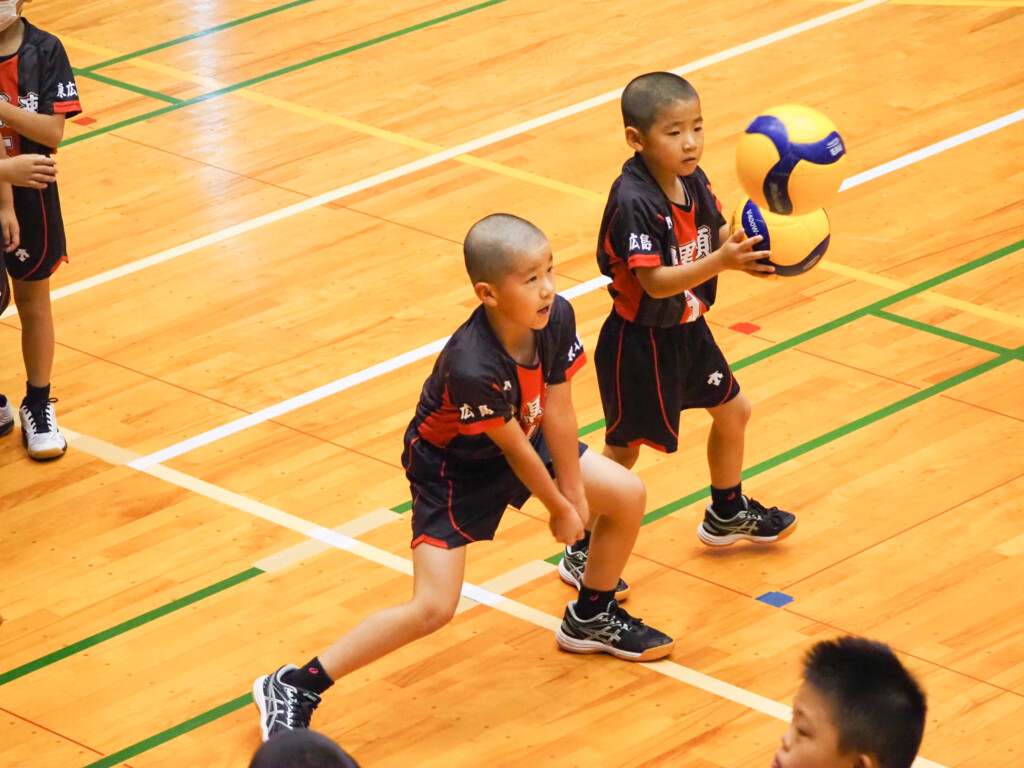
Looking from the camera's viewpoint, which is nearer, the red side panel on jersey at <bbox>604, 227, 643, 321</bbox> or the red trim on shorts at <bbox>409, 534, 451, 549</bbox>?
the red trim on shorts at <bbox>409, 534, 451, 549</bbox>

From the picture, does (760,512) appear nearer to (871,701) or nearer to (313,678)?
(313,678)

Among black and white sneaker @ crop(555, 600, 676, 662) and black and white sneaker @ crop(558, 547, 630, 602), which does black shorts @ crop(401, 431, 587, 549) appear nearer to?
black and white sneaker @ crop(555, 600, 676, 662)

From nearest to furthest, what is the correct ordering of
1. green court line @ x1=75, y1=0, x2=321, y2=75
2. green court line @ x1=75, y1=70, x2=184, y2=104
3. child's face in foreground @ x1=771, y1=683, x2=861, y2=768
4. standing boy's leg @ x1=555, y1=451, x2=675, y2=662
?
child's face in foreground @ x1=771, y1=683, x2=861, y2=768
standing boy's leg @ x1=555, y1=451, x2=675, y2=662
green court line @ x1=75, y1=70, x2=184, y2=104
green court line @ x1=75, y1=0, x2=321, y2=75

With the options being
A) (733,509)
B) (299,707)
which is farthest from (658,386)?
(299,707)

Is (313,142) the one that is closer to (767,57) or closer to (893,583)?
(767,57)

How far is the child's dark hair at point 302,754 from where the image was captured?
A: 246 cm

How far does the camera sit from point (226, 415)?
7316 mm

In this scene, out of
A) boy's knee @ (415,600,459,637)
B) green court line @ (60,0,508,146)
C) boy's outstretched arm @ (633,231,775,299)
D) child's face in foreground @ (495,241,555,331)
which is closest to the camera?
child's face in foreground @ (495,241,555,331)

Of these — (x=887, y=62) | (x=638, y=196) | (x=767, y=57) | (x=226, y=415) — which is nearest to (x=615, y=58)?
(x=767, y=57)

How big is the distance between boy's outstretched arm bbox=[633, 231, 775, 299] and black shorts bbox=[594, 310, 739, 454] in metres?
0.21

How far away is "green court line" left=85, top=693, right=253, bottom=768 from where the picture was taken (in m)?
5.27

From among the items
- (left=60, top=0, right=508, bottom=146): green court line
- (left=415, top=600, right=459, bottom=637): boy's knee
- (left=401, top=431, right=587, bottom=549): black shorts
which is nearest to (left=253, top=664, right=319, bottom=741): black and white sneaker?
(left=415, top=600, right=459, bottom=637): boy's knee

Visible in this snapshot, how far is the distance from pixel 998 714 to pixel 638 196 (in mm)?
1935

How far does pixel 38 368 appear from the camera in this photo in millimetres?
7090
